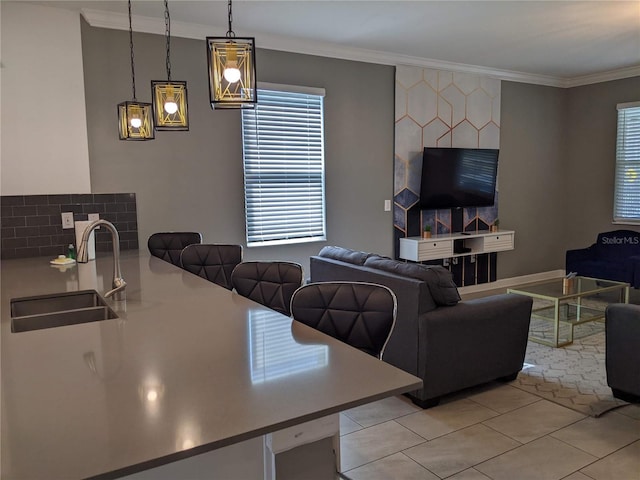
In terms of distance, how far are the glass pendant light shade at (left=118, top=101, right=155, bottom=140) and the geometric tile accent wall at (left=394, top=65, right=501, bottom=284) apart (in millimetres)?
3273

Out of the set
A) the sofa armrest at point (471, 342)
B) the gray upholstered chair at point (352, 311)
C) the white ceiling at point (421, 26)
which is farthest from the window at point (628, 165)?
the gray upholstered chair at point (352, 311)

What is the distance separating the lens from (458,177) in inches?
240

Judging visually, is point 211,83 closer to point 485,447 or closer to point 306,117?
point 485,447

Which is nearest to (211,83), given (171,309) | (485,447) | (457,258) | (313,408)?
(171,309)

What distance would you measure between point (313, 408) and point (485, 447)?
197 centimetres

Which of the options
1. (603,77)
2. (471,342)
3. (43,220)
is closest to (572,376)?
(471,342)

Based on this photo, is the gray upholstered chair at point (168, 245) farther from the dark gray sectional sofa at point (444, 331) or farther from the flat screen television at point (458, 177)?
the flat screen television at point (458, 177)

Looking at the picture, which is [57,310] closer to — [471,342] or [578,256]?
[471,342]

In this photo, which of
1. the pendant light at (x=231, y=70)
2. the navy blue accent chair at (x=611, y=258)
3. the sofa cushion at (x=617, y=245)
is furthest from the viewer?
the sofa cushion at (x=617, y=245)

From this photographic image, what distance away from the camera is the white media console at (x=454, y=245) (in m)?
5.71

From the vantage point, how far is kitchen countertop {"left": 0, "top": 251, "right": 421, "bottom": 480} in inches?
38.6

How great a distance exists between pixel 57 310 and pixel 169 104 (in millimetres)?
1192

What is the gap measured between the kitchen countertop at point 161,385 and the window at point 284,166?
9.67 ft

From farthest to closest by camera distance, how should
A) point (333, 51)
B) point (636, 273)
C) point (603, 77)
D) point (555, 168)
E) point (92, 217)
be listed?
point (555, 168)
point (603, 77)
point (636, 273)
point (333, 51)
point (92, 217)
